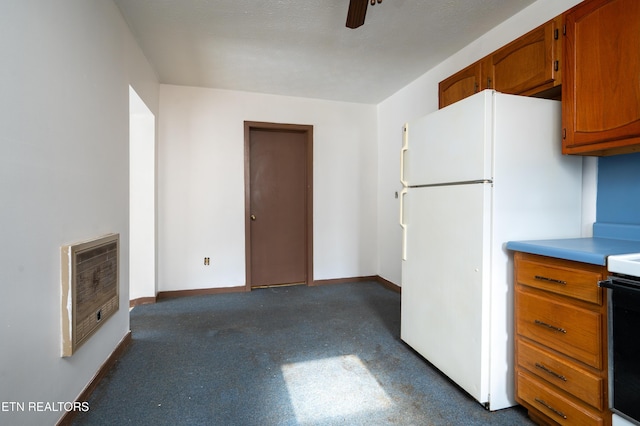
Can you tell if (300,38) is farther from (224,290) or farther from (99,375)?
(224,290)

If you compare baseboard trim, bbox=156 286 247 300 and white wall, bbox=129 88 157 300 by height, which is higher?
white wall, bbox=129 88 157 300

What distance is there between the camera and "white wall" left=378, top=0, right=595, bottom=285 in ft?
7.32

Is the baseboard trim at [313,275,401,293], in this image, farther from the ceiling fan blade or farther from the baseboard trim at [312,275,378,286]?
the ceiling fan blade

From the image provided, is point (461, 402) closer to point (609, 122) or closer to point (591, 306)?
point (591, 306)

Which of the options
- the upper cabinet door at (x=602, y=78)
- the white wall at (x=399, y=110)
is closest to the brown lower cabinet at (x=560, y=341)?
the upper cabinet door at (x=602, y=78)

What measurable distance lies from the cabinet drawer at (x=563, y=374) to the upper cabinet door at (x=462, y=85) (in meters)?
1.74

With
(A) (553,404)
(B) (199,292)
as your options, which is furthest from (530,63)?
(B) (199,292)

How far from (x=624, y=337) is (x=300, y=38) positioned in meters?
2.69

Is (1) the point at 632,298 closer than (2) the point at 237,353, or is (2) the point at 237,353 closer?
(1) the point at 632,298

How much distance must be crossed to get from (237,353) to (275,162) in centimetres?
245

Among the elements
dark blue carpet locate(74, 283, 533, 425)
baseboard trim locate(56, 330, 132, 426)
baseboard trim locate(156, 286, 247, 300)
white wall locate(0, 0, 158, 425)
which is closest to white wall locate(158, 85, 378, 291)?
baseboard trim locate(156, 286, 247, 300)

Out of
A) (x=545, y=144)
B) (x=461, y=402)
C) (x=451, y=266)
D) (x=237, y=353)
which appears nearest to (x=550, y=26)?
(x=545, y=144)

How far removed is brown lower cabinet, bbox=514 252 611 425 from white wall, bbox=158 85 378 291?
8.89 feet

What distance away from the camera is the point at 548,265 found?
144 cm
